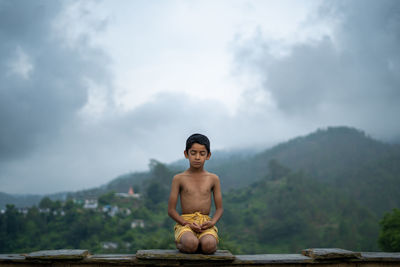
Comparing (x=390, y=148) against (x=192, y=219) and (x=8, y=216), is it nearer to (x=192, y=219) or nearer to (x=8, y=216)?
(x=8, y=216)

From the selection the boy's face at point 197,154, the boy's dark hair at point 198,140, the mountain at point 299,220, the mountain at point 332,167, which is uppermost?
the mountain at point 332,167

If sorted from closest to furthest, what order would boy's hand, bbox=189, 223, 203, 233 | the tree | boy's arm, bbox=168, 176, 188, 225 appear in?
1. boy's hand, bbox=189, 223, 203, 233
2. boy's arm, bbox=168, 176, 188, 225
3. the tree

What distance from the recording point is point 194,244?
120 inches

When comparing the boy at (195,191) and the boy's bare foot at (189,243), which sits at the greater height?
the boy at (195,191)

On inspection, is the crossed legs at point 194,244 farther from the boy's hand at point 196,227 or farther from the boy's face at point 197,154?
the boy's face at point 197,154

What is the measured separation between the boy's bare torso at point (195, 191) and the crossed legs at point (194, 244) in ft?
1.39

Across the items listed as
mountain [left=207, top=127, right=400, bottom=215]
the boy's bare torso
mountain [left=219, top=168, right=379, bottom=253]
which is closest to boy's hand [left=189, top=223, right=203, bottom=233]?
the boy's bare torso

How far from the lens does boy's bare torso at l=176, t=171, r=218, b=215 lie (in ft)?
11.5

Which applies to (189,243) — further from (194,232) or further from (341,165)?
(341,165)

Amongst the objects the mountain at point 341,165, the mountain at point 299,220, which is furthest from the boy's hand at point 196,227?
the mountain at point 341,165

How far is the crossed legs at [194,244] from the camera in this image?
3.05m

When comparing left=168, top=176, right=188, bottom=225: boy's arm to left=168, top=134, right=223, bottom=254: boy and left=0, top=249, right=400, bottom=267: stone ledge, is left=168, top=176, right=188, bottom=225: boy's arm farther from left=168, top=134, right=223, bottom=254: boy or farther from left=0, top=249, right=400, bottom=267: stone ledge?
left=0, top=249, right=400, bottom=267: stone ledge

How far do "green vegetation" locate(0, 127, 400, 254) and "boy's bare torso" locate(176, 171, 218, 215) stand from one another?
2356cm

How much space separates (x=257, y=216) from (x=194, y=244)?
54269 millimetres
